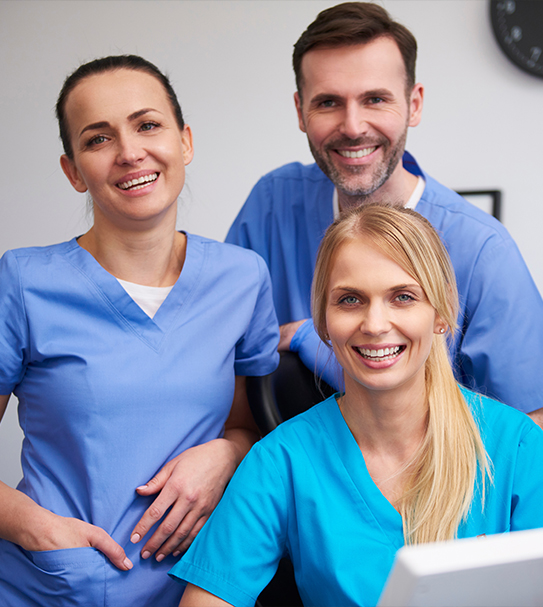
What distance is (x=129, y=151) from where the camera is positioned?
0.97 meters

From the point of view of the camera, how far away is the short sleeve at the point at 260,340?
1.12 metres

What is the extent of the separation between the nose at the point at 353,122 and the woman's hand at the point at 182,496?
27.9 inches

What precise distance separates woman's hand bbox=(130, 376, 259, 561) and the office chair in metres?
0.09

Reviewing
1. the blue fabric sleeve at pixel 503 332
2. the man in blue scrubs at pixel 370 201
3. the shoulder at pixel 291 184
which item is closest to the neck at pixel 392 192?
the man in blue scrubs at pixel 370 201

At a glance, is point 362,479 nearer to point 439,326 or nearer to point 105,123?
point 439,326

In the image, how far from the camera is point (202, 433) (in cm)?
102

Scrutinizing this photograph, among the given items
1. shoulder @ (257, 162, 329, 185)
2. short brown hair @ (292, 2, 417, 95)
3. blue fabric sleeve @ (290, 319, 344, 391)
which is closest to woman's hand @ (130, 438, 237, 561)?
blue fabric sleeve @ (290, 319, 344, 391)

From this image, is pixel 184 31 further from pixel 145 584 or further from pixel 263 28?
pixel 145 584

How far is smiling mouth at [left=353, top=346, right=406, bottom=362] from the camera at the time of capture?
0.85m

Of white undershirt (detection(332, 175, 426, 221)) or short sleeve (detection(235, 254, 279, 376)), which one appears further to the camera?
white undershirt (detection(332, 175, 426, 221))

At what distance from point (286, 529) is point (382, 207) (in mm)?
489

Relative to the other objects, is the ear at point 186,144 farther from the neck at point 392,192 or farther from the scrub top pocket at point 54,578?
the scrub top pocket at point 54,578

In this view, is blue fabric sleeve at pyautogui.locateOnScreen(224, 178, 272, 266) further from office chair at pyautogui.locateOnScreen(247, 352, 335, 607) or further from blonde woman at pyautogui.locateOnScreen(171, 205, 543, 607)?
blonde woman at pyautogui.locateOnScreen(171, 205, 543, 607)

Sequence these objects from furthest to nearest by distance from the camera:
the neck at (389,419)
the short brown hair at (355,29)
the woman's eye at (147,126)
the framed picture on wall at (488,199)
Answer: the framed picture on wall at (488,199), the short brown hair at (355,29), the woman's eye at (147,126), the neck at (389,419)
